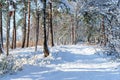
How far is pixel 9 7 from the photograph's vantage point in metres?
22.8

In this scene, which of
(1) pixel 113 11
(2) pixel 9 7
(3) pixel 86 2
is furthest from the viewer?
(2) pixel 9 7

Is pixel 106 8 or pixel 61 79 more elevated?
pixel 106 8

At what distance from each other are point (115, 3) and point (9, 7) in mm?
9760

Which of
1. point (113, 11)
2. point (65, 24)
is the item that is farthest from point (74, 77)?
point (65, 24)

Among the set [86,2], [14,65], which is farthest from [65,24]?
[14,65]

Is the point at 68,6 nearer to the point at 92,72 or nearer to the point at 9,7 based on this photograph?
the point at 9,7

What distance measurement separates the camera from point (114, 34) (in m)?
14.7

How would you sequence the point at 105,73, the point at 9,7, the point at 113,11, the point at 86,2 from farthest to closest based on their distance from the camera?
1. the point at 9,7
2. the point at 86,2
3. the point at 113,11
4. the point at 105,73

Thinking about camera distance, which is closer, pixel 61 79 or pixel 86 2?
pixel 61 79

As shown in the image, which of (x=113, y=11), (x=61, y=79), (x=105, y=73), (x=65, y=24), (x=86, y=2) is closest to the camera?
(x=61, y=79)

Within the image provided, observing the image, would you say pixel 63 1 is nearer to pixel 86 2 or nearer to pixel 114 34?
pixel 86 2

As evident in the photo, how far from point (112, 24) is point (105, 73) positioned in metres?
2.43

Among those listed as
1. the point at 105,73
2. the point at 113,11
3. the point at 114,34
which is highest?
the point at 113,11

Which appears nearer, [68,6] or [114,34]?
[114,34]
